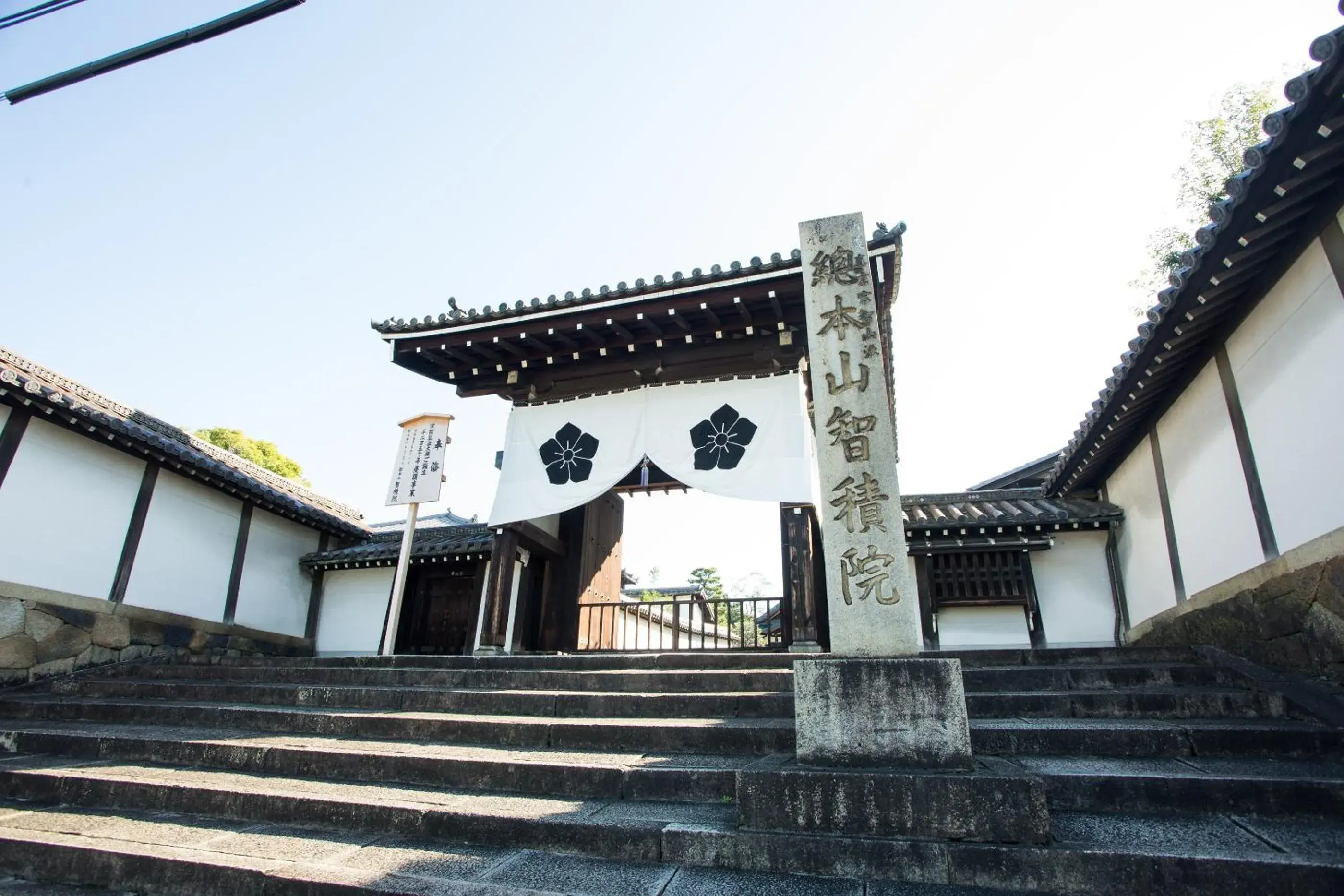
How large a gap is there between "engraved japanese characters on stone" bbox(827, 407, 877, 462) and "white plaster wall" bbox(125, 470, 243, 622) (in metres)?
10.8

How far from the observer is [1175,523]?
797 centimetres

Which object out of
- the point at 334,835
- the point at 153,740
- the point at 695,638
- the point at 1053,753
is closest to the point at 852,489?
the point at 1053,753

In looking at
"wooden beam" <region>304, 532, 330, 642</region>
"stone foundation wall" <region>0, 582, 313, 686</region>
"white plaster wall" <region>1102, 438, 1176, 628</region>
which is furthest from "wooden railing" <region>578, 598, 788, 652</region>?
"wooden beam" <region>304, 532, 330, 642</region>

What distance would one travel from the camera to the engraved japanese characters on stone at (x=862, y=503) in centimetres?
430

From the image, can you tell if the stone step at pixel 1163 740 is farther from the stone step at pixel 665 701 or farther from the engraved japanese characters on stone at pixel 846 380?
the engraved japanese characters on stone at pixel 846 380

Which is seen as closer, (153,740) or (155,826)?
(155,826)

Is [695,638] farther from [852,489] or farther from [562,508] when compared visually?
[852,489]

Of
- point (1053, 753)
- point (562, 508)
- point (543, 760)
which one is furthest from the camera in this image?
point (562, 508)

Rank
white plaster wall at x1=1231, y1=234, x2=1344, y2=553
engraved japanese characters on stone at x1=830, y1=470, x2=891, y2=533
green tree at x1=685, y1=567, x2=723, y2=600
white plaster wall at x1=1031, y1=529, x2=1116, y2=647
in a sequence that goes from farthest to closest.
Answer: green tree at x1=685, y1=567, x2=723, y2=600, white plaster wall at x1=1031, y1=529, x2=1116, y2=647, white plaster wall at x1=1231, y1=234, x2=1344, y2=553, engraved japanese characters on stone at x1=830, y1=470, x2=891, y2=533

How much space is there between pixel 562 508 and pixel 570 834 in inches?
231


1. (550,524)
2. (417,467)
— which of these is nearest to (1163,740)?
(550,524)

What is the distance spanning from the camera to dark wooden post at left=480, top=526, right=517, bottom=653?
358 inches

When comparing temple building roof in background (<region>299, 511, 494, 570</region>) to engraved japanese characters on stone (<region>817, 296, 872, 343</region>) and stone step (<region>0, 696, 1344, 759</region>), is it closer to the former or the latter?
stone step (<region>0, 696, 1344, 759</region>)

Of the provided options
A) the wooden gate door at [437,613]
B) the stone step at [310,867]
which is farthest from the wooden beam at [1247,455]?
the wooden gate door at [437,613]
